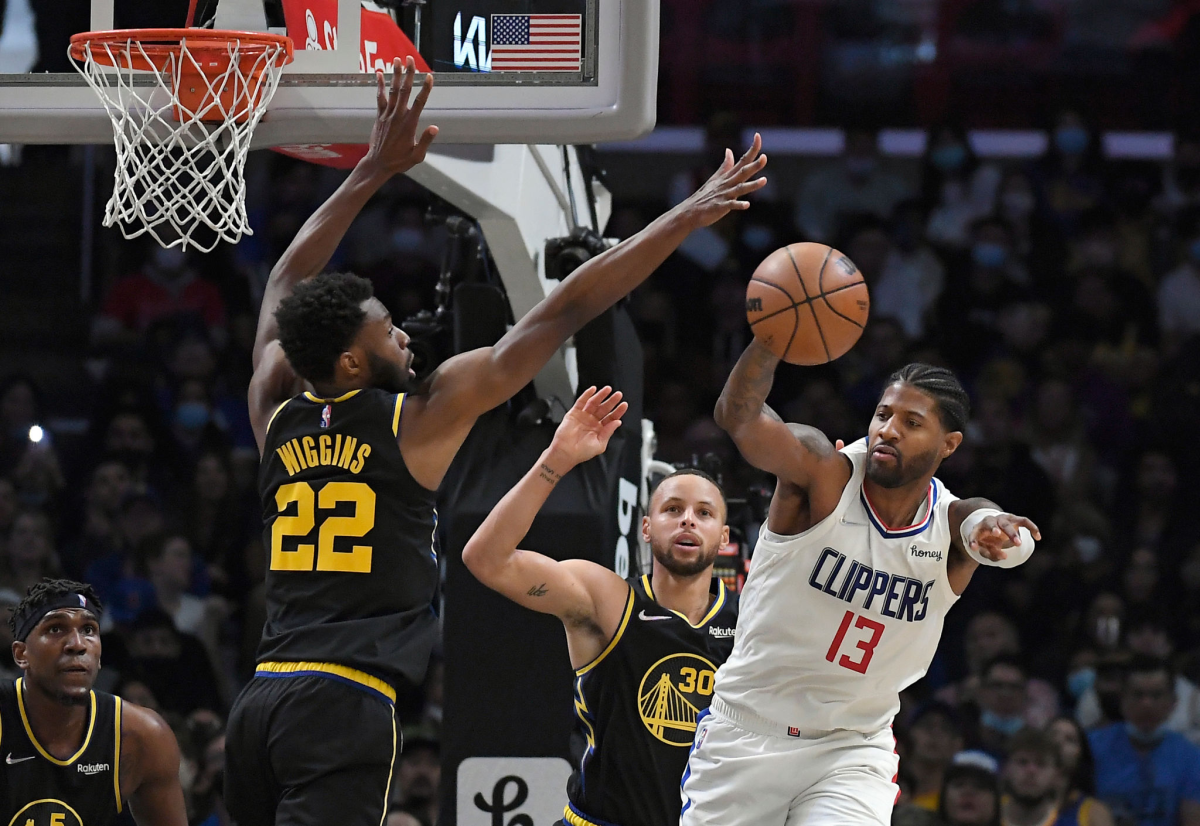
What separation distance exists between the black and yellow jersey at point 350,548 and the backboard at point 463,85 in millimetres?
928

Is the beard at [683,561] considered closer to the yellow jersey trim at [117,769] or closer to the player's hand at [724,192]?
the player's hand at [724,192]

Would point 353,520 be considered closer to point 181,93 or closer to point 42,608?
point 181,93

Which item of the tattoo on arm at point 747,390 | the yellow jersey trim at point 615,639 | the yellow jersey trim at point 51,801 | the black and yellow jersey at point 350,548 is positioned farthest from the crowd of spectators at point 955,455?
the black and yellow jersey at point 350,548

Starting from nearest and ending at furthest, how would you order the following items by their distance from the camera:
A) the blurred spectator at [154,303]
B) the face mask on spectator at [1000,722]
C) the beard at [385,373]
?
the beard at [385,373], the face mask on spectator at [1000,722], the blurred spectator at [154,303]

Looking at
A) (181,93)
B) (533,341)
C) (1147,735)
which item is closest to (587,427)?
(533,341)

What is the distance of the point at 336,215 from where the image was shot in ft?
14.5

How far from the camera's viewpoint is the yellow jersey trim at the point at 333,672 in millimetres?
3998

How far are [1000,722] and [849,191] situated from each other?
4.52m

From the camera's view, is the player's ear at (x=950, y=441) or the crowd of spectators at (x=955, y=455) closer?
the player's ear at (x=950, y=441)

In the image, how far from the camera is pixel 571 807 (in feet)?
17.8

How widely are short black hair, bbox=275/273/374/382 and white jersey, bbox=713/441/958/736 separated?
145 centimetres

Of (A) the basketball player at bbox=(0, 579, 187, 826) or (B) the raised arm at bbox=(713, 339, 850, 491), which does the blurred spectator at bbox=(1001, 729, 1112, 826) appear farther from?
(A) the basketball player at bbox=(0, 579, 187, 826)

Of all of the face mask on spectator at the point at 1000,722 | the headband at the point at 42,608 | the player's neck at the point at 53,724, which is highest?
the headband at the point at 42,608

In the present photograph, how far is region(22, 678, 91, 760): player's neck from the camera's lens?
5.81 meters
